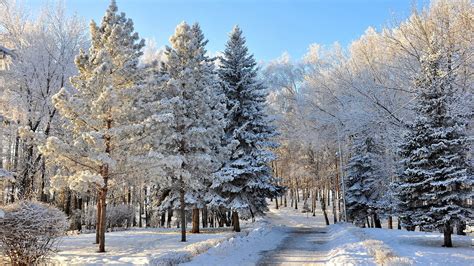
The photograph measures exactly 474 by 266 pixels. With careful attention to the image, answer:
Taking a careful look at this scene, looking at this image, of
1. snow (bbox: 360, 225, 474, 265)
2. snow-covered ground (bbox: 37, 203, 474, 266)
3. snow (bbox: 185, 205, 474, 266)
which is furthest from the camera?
snow (bbox: 360, 225, 474, 265)

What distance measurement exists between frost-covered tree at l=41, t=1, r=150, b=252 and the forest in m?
0.06

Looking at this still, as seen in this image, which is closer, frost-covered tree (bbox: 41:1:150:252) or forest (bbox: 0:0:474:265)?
frost-covered tree (bbox: 41:1:150:252)

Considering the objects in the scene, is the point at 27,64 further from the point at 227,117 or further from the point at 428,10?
the point at 428,10

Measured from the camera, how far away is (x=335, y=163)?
128ft

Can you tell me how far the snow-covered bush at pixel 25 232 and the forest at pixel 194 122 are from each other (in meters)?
0.04

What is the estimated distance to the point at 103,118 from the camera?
608 inches

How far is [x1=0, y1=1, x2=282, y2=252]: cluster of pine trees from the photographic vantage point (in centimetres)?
1512

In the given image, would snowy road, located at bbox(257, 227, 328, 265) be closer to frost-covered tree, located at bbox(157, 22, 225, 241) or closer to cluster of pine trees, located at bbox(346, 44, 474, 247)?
cluster of pine trees, located at bbox(346, 44, 474, 247)

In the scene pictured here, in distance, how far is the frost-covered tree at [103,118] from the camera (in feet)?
48.0

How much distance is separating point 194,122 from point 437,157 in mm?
11647

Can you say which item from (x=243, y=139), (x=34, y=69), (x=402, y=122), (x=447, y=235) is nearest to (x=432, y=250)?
(x=447, y=235)

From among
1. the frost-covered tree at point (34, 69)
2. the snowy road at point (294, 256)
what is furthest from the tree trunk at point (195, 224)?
the frost-covered tree at point (34, 69)

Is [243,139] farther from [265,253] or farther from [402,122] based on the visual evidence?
[265,253]

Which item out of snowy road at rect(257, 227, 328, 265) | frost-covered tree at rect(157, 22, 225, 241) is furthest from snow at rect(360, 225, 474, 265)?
frost-covered tree at rect(157, 22, 225, 241)
